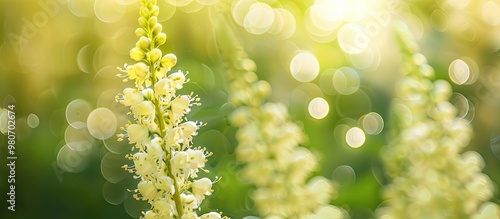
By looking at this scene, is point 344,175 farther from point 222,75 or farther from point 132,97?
point 132,97

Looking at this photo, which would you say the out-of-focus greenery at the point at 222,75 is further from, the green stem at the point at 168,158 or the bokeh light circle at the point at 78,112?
the green stem at the point at 168,158

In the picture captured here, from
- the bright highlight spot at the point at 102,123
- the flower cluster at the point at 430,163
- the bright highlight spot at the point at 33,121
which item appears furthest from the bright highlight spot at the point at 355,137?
the bright highlight spot at the point at 33,121

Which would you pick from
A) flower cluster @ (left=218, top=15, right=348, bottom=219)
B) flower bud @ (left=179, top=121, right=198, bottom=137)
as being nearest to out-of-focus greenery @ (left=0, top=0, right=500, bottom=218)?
flower cluster @ (left=218, top=15, right=348, bottom=219)

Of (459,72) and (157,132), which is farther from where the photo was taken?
(459,72)

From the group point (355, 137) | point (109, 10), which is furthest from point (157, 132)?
point (109, 10)

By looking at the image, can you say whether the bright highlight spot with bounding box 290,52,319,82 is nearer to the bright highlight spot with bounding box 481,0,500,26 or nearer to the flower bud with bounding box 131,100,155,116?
the bright highlight spot with bounding box 481,0,500,26
